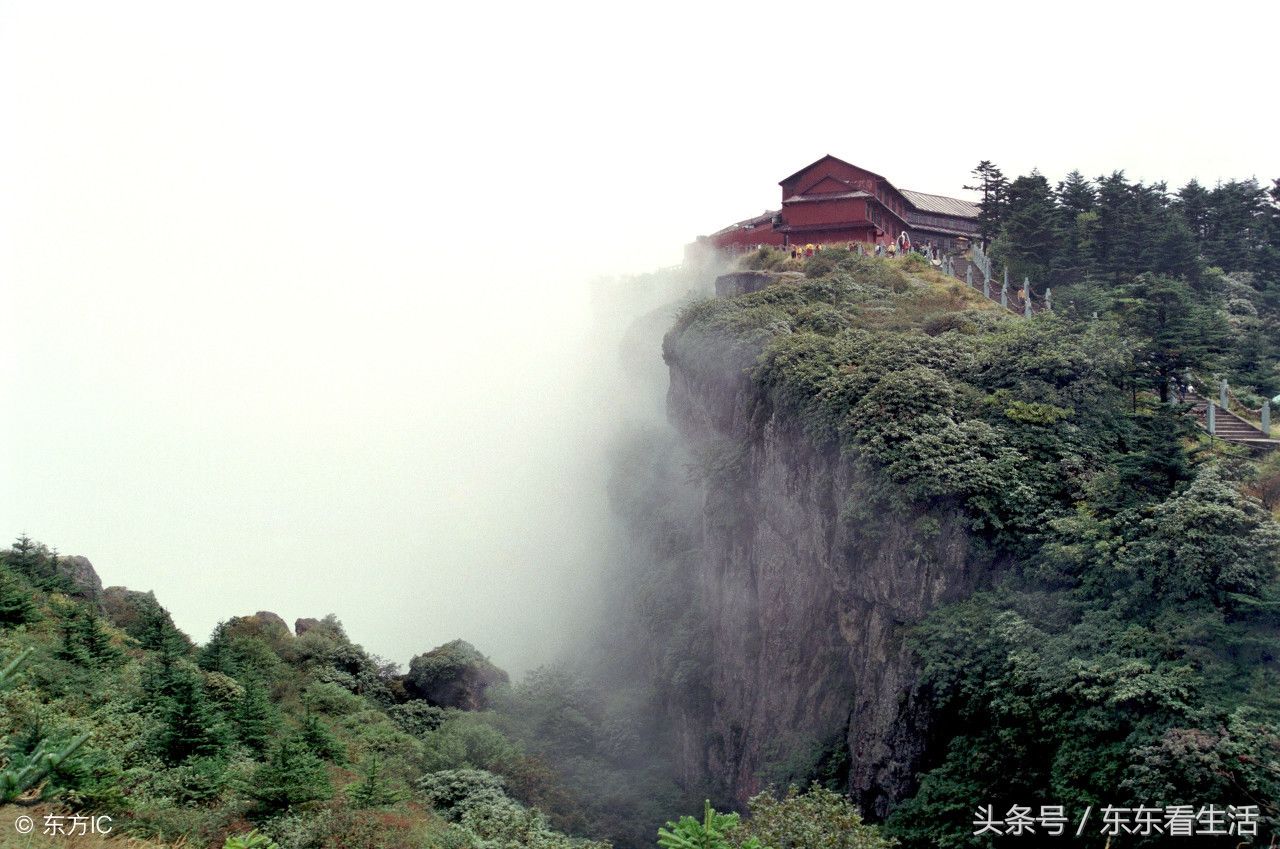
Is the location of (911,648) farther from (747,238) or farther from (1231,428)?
(747,238)

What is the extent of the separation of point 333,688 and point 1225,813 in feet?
100

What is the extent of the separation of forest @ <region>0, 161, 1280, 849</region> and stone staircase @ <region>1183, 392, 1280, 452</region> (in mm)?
1247

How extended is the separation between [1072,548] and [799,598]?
10042 millimetres

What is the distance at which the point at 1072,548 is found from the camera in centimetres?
2145

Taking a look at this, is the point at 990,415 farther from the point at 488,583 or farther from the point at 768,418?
the point at 488,583

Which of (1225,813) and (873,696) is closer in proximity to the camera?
(1225,813)

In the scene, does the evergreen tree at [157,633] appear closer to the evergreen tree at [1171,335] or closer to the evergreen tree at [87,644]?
the evergreen tree at [87,644]

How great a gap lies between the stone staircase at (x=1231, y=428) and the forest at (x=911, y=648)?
49.1 inches

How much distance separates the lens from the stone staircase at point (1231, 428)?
26.2 meters

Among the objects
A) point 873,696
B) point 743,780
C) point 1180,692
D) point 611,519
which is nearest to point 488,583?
point 611,519

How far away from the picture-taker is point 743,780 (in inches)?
1222

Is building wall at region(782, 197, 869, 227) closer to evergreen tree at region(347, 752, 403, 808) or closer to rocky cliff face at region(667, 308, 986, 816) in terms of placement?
rocky cliff face at region(667, 308, 986, 816)

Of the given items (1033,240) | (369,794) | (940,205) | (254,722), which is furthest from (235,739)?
(940,205)

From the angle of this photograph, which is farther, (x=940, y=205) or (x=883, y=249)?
(x=940, y=205)
